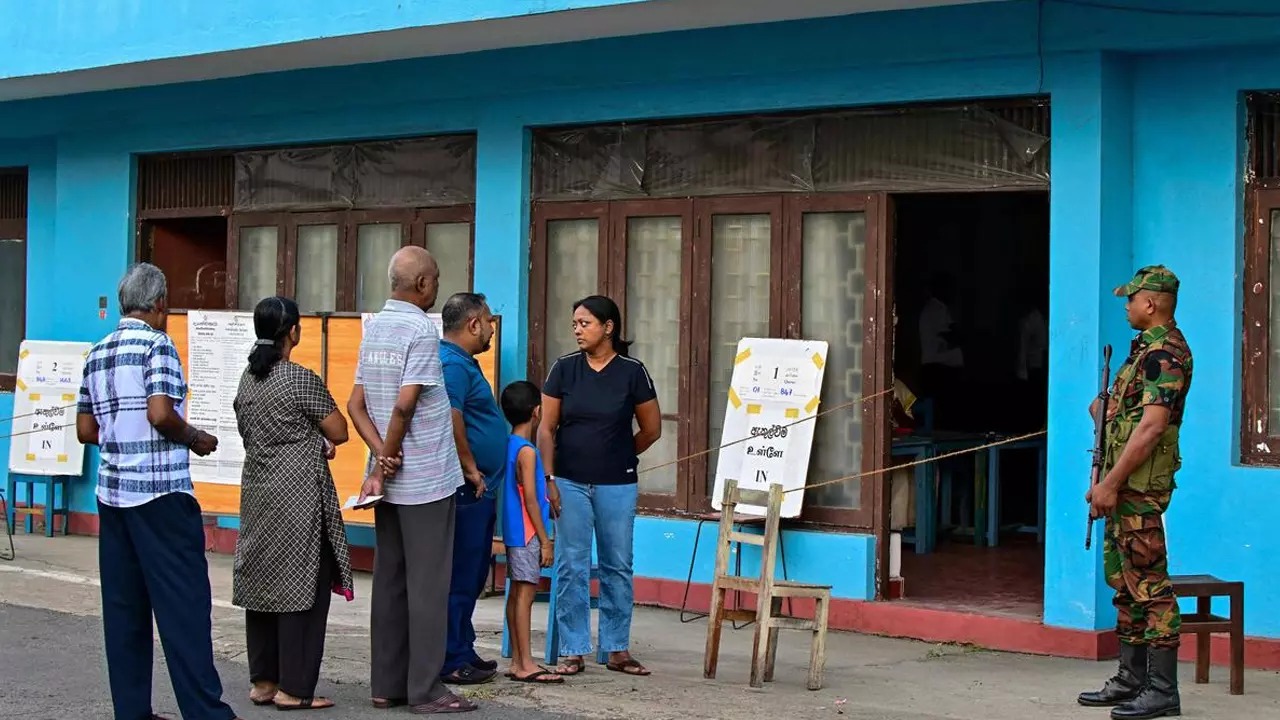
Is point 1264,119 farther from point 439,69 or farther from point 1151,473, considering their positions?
point 439,69

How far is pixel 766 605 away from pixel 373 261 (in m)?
5.63

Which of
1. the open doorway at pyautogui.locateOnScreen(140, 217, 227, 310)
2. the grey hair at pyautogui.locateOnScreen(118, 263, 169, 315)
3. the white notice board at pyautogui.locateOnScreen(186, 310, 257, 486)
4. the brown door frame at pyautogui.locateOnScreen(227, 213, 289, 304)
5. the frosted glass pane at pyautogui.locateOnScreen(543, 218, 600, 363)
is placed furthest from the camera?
the open doorway at pyautogui.locateOnScreen(140, 217, 227, 310)

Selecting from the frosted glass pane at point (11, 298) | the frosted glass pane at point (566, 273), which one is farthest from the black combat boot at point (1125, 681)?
the frosted glass pane at point (11, 298)

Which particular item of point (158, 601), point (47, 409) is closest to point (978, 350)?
point (47, 409)

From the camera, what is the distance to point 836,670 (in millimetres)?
8898

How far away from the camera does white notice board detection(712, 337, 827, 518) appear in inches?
412

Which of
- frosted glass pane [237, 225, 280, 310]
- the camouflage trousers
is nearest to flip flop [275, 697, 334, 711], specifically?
the camouflage trousers

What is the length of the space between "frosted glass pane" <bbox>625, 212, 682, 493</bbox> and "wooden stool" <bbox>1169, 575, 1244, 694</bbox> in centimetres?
379

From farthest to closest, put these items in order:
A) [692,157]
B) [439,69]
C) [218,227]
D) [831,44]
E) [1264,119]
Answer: [218,227] < [439,69] < [692,157] < [831,44] < [1264,119]

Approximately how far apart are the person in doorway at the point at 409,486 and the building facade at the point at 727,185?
123 inches

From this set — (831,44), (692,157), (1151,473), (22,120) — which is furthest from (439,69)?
(1151,473)

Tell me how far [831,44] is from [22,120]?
26.5ft

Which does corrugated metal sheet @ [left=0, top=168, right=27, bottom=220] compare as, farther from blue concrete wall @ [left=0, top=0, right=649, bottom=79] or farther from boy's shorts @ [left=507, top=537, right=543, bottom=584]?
boy's shorts @ [left=507, top=537, right=543, bottom=584]

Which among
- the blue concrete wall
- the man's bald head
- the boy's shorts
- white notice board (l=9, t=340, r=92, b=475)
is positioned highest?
the blue concrete wall
